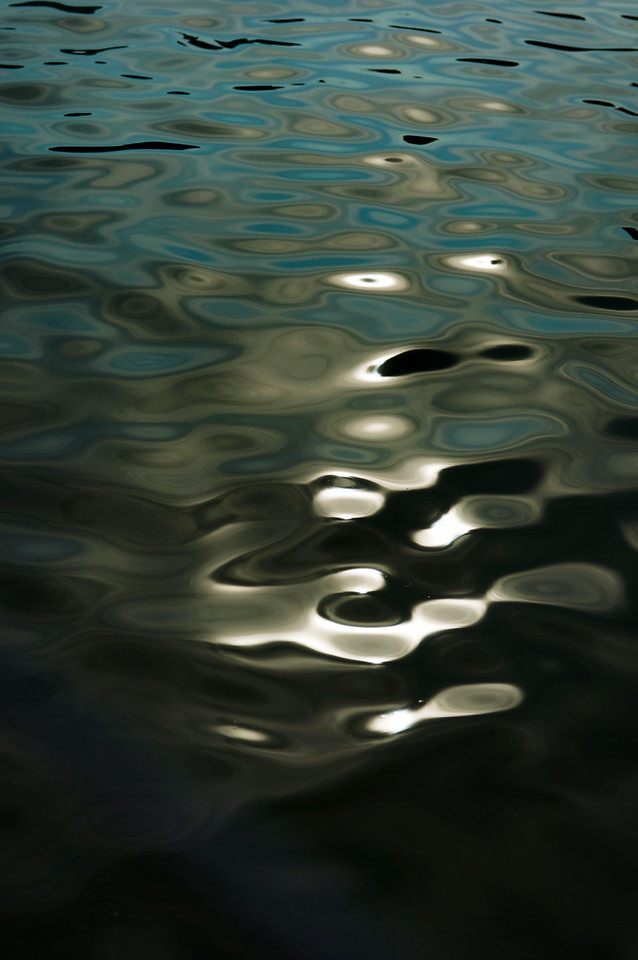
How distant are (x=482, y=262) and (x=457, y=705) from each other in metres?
1.33

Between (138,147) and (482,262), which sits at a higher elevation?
(138,147)

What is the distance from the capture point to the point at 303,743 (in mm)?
1054

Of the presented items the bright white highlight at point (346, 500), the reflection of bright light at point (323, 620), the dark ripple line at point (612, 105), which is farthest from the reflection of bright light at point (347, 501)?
the dark ripple line at point (612, 105)

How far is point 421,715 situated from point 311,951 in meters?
0.31

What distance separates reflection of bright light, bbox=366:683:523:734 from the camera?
3.56 ft

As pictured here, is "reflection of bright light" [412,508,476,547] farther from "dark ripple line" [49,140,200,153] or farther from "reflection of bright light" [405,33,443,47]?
"reflection of bright light" [405,33,443,47]

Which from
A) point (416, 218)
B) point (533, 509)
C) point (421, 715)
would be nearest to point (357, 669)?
point (421, 715)

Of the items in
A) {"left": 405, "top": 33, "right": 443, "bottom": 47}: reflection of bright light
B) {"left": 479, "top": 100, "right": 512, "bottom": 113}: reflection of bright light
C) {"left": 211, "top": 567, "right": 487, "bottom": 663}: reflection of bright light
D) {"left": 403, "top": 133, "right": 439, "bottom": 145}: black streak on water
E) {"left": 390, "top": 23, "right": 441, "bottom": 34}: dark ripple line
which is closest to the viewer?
{"left": 211, "top": 567, "right": 487, "bottom": 663}: reflection of bright light

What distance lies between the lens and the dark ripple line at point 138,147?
2641 millimetres

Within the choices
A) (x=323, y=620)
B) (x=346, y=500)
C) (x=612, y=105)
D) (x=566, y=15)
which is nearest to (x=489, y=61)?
(x=612, y=105)

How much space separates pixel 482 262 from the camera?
2.18 m

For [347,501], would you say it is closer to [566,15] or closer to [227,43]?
[227,43]

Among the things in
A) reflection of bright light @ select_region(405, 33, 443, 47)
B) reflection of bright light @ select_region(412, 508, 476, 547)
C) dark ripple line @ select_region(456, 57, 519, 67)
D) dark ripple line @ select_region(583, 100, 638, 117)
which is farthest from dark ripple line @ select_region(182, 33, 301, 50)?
reflection of bright light @ select_region(412, 508, 476, 547)

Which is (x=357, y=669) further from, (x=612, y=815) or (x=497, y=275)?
(x=497, y=275)
